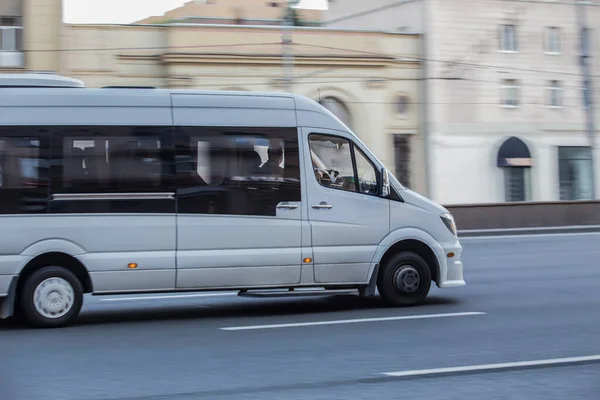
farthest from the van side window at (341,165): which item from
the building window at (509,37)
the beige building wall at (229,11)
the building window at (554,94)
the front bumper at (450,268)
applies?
the beige building wall at (229,11)

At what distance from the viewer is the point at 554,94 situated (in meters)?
45.0

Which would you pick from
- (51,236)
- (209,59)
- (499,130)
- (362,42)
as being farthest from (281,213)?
(499,130)

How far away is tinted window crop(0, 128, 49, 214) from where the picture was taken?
10039 mm

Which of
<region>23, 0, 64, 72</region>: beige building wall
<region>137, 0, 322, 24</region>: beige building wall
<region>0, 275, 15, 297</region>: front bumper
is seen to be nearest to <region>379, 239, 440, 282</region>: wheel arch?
<region>0, 275, 15, 297</region>: front bumper

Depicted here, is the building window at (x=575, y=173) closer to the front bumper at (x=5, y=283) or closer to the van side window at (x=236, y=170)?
the van side window at (x=236, y=170)

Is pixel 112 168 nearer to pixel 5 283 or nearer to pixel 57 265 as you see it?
pixel 57 265

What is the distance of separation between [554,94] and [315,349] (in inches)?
1514

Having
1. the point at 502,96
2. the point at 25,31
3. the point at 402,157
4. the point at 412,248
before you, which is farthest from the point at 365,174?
the point at 502,96

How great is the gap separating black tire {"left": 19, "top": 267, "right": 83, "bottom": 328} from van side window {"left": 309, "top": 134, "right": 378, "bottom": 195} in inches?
112

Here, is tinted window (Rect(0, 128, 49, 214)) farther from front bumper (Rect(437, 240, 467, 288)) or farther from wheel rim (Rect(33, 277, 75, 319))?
front bumper (Rect(437, 240, 467, 288))

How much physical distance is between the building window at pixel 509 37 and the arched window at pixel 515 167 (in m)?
3.85

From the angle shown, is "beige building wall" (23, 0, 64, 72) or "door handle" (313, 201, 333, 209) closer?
"door handle" (313, 201, 333, 209)

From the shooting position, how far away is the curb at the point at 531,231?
96.2ft

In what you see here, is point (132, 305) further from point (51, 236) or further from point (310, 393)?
point (310, 393)
